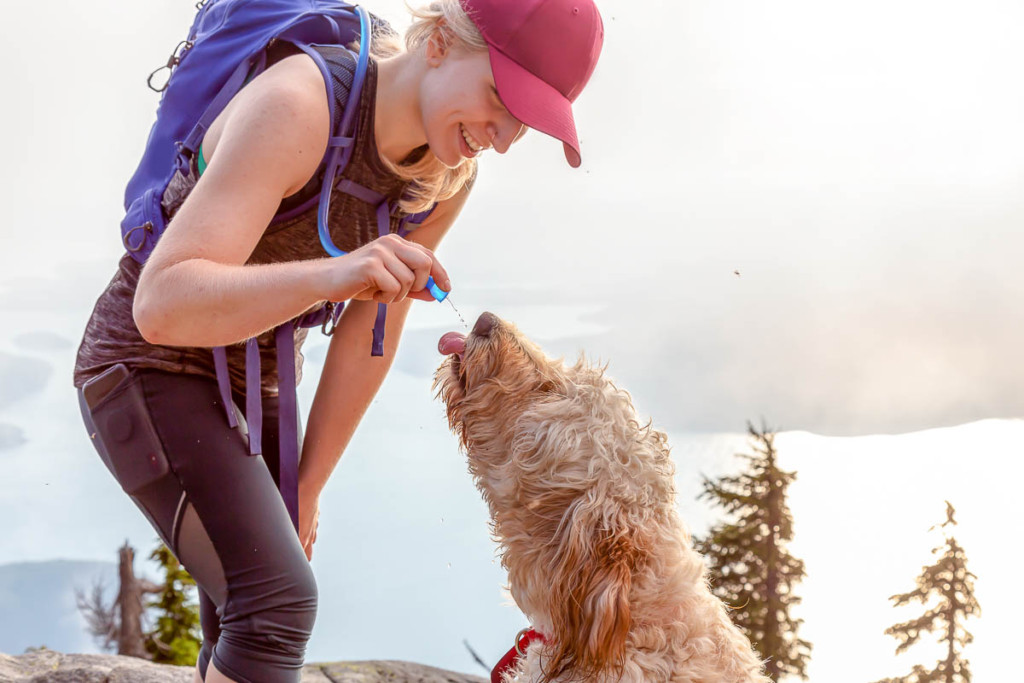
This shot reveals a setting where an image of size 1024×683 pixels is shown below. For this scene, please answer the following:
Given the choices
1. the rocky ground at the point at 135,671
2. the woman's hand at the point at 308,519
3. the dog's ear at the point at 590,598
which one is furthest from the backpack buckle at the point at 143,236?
the rocky ground at the point at 135,671

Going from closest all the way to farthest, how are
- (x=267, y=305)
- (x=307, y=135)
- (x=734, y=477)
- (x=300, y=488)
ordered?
(x=267, y=305), (x=307, y=135), (x=300, y=488), (x=734, y=477)

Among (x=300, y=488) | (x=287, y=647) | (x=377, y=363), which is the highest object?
(x=377, y=363)

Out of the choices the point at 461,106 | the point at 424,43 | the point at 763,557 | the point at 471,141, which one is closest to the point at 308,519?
the point at 471,141

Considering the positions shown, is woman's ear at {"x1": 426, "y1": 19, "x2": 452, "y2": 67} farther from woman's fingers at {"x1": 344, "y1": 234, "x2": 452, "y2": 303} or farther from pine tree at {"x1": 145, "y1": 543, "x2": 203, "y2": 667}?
pine tree at {"x1": 145, "y1": 543, "x2": 203, "y2": 667}

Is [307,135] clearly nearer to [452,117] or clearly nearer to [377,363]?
[452,117]

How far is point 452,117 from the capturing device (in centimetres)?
264

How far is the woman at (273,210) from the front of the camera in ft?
7.79

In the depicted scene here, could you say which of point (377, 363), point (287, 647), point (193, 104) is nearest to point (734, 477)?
point (377, 363)

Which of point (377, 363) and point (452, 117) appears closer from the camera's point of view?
point (452, 117)

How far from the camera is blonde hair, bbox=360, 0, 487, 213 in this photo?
263 centimetres

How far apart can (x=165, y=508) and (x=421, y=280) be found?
48.7 inches

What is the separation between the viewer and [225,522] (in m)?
2.65

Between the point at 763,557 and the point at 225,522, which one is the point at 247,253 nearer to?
the point at 225,522

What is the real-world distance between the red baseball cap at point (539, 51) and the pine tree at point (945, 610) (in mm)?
4472
